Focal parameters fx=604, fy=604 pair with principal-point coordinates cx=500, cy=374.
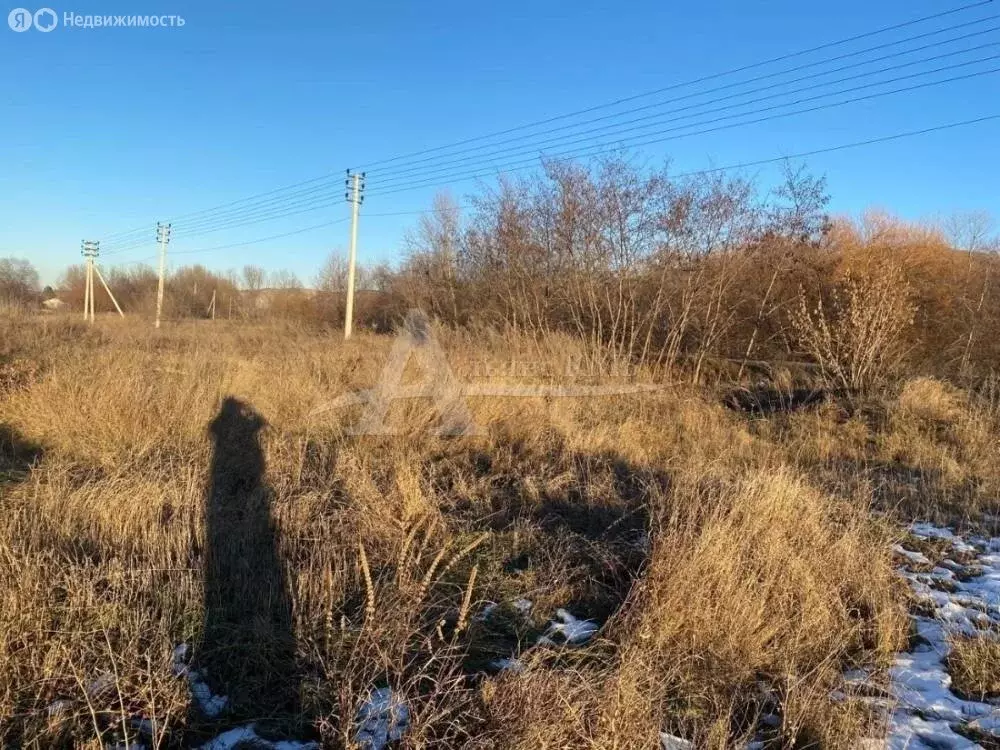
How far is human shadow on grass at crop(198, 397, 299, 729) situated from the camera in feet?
8.11

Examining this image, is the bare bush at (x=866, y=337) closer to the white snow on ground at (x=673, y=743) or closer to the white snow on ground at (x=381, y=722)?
the white snow on ground at (x=673, y=743)

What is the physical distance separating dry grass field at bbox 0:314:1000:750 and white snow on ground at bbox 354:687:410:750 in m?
0.05

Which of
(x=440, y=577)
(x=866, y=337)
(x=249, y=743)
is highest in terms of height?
(x=866, y=337)

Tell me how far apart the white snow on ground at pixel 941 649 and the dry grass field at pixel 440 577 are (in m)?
0.13

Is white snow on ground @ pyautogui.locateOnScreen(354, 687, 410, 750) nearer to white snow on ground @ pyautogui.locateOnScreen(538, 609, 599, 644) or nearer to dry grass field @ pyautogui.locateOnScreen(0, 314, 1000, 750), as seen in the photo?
dry grass field @ pyautogui.locateOnScreen(0, 314, 1000, 750)

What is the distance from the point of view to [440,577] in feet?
10.6

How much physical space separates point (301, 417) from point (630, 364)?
244 inches

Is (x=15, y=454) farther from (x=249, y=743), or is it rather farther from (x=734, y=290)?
(x=734, y=290)

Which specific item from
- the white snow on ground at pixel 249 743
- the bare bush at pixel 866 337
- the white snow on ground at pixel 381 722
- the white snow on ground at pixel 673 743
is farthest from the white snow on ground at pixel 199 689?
the bare bush at pixel 866 337

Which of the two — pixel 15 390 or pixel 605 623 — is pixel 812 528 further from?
pixel 15 390

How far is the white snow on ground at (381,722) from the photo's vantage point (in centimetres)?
212

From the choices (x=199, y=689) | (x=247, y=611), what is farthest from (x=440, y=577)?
(x=199, y=689)

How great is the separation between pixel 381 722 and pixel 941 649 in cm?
263

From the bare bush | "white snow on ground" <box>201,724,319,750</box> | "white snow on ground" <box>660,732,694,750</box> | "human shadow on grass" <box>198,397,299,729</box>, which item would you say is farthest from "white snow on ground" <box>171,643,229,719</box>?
the bare bush
